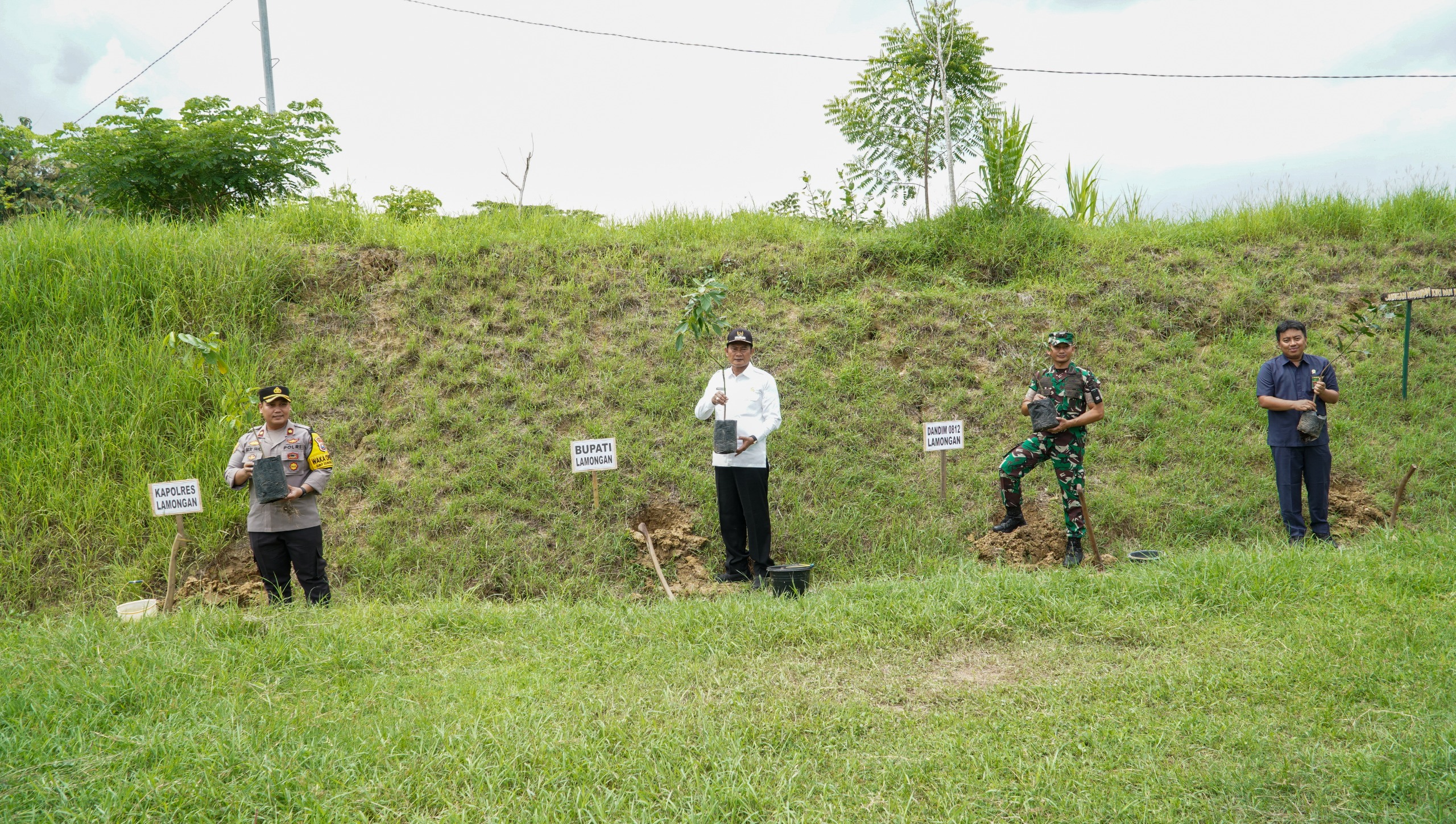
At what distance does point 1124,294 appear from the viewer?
9391mm

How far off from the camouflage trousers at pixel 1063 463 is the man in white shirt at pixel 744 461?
185cm

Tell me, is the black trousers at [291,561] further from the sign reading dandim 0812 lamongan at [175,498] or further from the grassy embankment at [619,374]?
the grassy embankment at [619,374]

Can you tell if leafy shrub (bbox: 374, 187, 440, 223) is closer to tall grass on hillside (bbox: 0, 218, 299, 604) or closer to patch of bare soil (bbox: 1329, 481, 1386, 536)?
tall grass on hillside (bbox: 0, 218, 299, 604)

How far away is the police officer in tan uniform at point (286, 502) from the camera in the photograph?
5.13 metres

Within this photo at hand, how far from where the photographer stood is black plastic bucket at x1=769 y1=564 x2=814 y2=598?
5516mm

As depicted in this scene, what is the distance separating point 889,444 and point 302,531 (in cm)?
486

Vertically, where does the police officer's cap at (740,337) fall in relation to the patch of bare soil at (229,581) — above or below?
above

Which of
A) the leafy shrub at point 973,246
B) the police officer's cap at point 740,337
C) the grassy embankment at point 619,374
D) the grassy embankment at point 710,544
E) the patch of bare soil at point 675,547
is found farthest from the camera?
the leafy shrub at point 973,246

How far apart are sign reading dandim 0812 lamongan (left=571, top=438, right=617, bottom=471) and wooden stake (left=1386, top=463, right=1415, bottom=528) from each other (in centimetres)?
606

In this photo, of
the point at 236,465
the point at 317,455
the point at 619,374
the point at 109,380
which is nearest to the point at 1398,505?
the point at 619,374

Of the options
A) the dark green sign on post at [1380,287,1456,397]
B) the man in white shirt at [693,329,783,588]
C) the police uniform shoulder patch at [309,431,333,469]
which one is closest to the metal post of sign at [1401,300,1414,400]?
the dark green sign on post at [1380,287,1456,397]

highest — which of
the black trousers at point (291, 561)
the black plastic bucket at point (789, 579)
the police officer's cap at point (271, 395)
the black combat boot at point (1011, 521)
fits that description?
the police officer's cap at point (271, 395)

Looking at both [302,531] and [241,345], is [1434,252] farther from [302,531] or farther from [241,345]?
[241,345]

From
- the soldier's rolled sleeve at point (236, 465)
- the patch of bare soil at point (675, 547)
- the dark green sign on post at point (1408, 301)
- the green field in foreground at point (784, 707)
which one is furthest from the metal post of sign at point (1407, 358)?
the soldier's rolled sleeve at point (236, 465)
